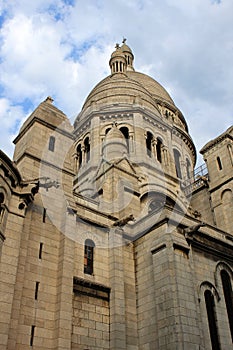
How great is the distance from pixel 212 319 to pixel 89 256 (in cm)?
621

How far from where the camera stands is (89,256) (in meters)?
19.1

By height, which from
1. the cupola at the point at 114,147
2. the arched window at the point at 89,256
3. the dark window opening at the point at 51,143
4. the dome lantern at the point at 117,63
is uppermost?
the dome lantern at the point at 117,63

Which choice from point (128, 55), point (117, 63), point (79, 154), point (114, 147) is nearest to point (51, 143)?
point (114, 147)

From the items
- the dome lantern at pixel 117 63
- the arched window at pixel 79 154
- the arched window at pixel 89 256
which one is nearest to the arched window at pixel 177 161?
the arched window at pixel 79 154

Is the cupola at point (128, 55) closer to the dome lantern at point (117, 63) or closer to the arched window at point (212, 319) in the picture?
the dome lantern at point (117, 63)

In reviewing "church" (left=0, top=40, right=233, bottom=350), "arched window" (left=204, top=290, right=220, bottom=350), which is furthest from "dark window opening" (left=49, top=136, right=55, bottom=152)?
"arched window" (left=204, top=290, right=220, bottom=350)

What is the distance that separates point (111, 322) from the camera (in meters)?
17.4

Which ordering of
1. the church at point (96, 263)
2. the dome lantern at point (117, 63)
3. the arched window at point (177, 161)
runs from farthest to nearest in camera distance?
1. the dome lantern at point (117, 63)
2. the arched window at point (177, 161)
3. the church at point (96, 263)

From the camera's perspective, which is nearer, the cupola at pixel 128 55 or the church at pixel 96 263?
the church at pixel 96 263

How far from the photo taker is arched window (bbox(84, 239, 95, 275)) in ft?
61.4

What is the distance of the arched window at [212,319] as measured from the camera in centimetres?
1708

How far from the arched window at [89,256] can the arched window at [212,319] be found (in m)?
5.42

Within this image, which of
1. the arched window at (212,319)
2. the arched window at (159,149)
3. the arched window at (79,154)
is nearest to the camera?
the arched window at (212,319)

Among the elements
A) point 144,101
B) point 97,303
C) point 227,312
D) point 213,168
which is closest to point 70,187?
point 97,303
